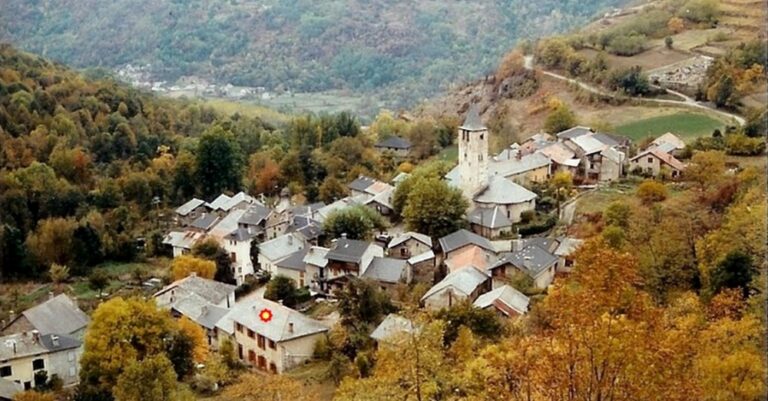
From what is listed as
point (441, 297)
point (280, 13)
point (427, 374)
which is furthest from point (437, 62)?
point (427, 374)

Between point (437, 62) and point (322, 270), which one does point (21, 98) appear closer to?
point (322, 270)

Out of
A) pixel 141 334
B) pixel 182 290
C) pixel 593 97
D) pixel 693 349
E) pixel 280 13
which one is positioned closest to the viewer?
pixel 693 349

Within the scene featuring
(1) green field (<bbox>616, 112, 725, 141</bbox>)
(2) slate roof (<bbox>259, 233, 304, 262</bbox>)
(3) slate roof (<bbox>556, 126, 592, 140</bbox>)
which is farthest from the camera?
(1) green field (<bbox>616, 112, 725, 141</bbox>)

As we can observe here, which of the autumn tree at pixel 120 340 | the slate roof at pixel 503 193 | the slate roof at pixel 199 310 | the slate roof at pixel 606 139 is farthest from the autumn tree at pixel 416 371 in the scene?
the slate roof at pixel 606 139

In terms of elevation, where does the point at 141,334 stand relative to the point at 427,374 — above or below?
below

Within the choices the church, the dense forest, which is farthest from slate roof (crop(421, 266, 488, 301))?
the dense forest

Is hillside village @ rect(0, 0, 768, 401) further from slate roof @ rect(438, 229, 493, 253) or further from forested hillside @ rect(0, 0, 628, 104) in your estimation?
forested hillside @ rect(0, 0, 628, 104)

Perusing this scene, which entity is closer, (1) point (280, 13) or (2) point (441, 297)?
(2) point (441, 297)

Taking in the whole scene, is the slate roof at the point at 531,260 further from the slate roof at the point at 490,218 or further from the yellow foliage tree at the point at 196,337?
the yellow foliage tree at the point at 196,337
